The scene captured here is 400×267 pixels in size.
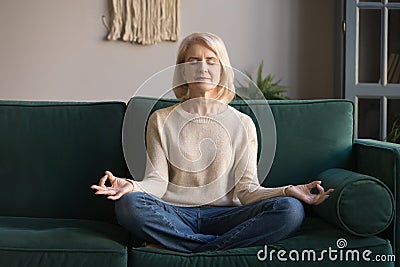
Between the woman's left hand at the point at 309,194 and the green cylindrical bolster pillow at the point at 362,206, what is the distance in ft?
0.12

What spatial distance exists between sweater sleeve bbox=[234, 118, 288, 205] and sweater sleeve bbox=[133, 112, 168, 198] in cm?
24

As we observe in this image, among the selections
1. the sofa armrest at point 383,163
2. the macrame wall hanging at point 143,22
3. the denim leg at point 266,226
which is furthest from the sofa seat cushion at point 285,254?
the macrame wall hanging at point 143,22

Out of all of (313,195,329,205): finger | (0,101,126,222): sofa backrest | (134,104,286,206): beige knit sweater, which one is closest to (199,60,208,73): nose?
(134,104,286,206): beige knit sweater

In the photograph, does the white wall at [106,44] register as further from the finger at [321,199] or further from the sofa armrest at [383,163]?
the finger at [321,199]

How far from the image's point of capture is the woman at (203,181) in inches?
70.7

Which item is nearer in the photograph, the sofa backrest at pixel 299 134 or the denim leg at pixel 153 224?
the denim leg at pixel 153 224

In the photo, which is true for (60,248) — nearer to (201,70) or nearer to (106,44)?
(201,70)

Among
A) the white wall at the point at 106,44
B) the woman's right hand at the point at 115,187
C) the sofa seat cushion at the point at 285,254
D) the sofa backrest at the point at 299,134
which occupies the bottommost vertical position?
the sofa seat cushion at the point at 285,254

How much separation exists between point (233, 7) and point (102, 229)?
204 cm

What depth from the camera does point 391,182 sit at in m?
1.92

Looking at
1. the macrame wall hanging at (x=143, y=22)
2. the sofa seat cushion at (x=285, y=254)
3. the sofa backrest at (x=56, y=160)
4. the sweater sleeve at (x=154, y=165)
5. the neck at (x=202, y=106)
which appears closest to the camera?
the sofa seat cushion at (x=285, y=254)

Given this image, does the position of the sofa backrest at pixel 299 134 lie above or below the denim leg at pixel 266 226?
above

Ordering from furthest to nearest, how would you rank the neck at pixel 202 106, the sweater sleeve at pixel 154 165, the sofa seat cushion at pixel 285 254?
the neck at pixel 202 106 < the sweater sleeve at pixel 154 165 < the sofa seat cushion at pixel 285 254

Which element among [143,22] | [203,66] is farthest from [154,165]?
[143,22]
